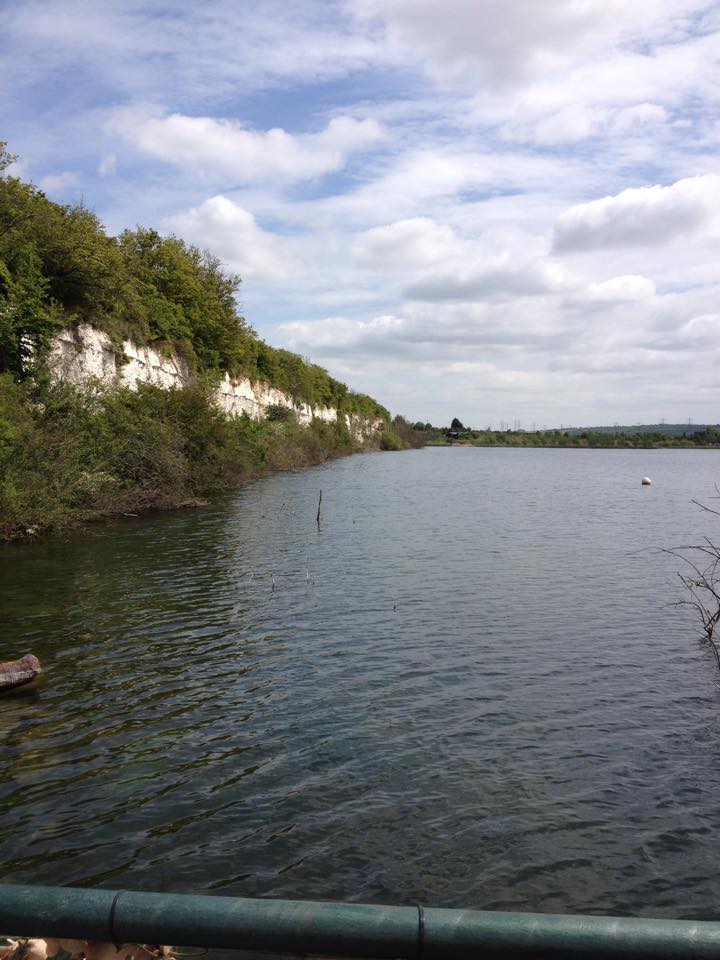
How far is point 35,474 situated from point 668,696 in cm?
1769

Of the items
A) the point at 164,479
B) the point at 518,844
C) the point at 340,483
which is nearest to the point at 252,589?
the point at 518,844

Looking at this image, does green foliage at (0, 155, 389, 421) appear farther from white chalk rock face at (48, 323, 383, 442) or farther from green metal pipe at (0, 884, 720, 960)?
green metal pipe at (0, 884, 720, 960)

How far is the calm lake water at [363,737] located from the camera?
245 inches

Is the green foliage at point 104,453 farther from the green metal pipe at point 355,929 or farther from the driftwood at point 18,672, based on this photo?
the green metal pipe at point 355,929

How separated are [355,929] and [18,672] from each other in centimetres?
959

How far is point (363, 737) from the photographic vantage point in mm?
8805

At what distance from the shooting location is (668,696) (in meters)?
10.3

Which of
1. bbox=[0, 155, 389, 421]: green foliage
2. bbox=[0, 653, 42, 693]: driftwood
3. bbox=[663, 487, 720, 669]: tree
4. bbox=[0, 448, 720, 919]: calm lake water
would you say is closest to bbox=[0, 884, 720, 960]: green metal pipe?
bbox=[0, 448, 720, 919]: calm lake water

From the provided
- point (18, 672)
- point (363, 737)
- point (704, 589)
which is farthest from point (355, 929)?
point (704, 589)

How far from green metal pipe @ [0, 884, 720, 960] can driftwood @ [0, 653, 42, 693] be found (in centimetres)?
909

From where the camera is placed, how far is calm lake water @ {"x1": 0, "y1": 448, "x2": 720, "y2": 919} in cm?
623

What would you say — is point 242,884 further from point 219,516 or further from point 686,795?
point 219,516

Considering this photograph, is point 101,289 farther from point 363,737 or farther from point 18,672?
point 363,737

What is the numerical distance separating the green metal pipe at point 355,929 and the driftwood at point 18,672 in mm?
9089
